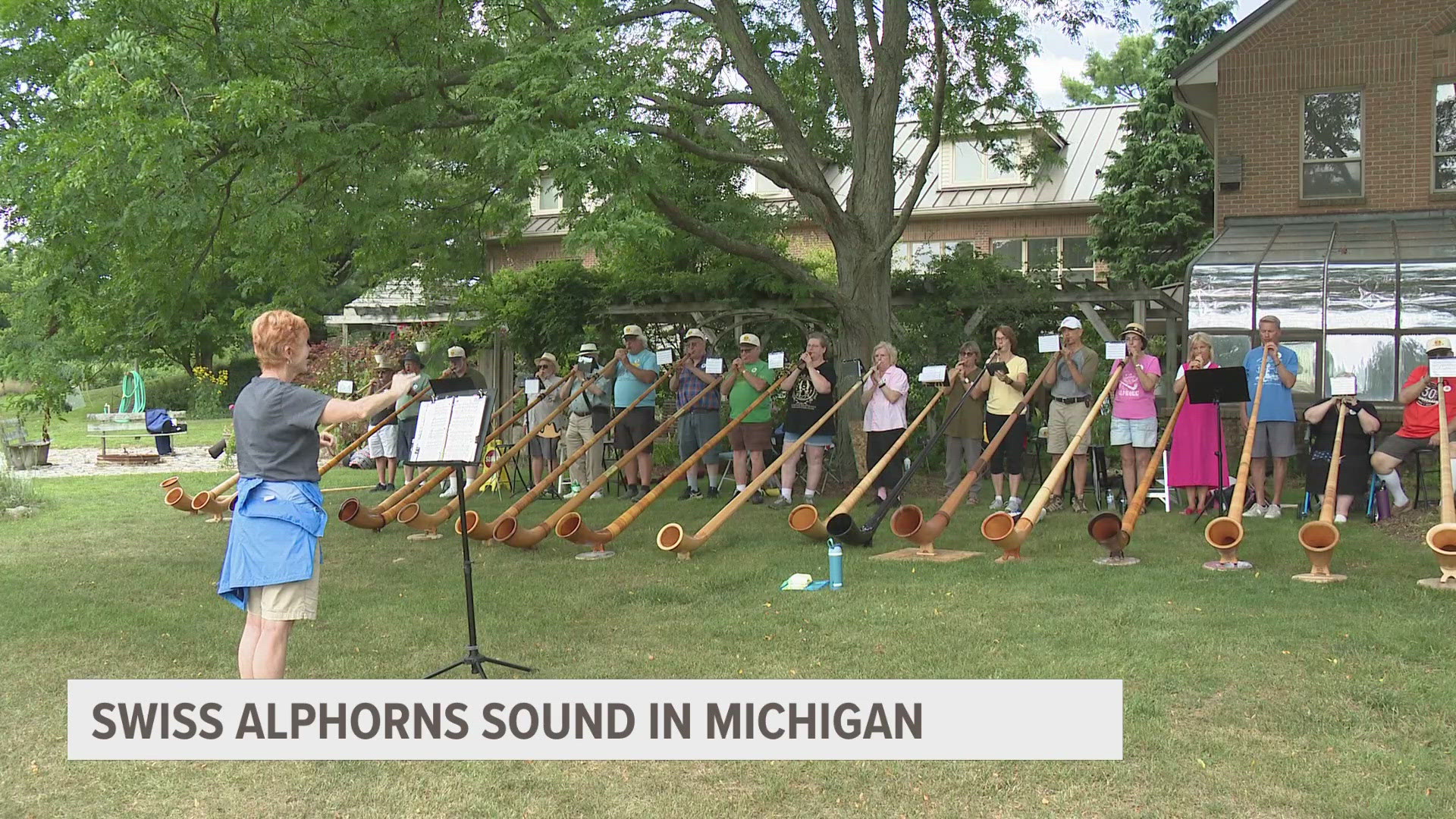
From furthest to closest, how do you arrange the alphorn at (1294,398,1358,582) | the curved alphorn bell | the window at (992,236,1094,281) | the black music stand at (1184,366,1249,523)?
1. the window at (992,236,1094,281)
2. the black music stand at (1184,366,1249,523)
3. the alphorn at (1294,398,1358,582)
4. the curved alphorn bell

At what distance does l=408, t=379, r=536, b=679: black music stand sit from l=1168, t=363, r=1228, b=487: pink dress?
22.1ft

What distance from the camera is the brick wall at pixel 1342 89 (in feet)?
49.8

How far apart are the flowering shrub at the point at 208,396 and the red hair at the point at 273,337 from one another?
3224cm

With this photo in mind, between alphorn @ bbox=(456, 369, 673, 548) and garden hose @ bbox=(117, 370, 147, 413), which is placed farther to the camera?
garden hose @ bbox=(117, 370, 147, 413)

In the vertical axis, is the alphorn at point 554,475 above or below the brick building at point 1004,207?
below

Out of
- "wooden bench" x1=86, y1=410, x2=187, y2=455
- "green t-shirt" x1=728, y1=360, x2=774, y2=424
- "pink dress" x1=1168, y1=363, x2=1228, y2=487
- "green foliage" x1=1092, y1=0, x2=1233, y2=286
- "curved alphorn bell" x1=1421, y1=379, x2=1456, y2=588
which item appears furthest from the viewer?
"green foliage" x1=1092, y1=0, x2=1233, y2=286

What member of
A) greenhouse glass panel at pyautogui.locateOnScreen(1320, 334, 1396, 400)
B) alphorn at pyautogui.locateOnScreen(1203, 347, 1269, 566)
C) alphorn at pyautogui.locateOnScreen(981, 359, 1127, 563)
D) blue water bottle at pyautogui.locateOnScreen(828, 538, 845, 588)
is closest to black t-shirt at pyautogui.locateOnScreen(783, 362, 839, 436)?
alphorn at pyautogui.locateOnScreen(981, 359, 1127, 563)

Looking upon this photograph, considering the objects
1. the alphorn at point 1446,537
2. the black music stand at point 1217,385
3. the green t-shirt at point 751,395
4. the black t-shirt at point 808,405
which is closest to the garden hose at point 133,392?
the green t-shirt at point 751,395

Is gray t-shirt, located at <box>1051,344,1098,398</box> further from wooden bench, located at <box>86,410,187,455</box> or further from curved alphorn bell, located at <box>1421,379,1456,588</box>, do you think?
wooden bench, located at <box>86,410,187,455</box>

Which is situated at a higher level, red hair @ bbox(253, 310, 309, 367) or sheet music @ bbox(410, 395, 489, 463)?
red hair @ bbox(253, 310, 309, 367)

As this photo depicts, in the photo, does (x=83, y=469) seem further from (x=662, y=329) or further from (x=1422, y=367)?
(x=1422, y=367)

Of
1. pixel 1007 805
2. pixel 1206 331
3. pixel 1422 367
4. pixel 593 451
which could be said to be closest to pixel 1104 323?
pixel 1206 331

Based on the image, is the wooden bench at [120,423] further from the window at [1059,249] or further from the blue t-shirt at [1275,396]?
the blue t-shirt at [1275,396]

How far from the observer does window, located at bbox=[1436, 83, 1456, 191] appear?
15.2m
